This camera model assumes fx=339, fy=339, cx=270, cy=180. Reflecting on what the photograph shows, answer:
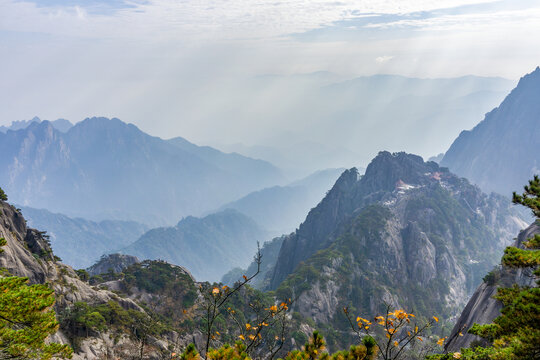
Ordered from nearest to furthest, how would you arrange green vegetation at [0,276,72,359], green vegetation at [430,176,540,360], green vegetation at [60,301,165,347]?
green vegetation at [430,176,540,360] → green vegetation at [0,276,72,359] → green vegetation at [60,301,165,347]

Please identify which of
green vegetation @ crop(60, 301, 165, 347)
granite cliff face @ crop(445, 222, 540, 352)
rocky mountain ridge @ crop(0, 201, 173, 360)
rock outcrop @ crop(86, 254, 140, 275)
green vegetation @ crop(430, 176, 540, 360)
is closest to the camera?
green vegetation @ crop(430, 176, 540, 360)

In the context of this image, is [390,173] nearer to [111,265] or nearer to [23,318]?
[111,265]

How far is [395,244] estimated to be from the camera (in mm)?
121250

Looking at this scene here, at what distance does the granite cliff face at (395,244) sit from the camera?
99.6 m

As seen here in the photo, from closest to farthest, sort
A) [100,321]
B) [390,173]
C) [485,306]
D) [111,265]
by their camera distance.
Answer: [100,321] < [485,306] < [111,265] < [390,173]

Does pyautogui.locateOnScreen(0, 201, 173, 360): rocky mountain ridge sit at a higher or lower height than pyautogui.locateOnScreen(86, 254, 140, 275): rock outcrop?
higher

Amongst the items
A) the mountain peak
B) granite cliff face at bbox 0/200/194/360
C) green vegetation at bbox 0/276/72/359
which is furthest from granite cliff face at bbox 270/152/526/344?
green vegetation at bbox 0/276/72/359

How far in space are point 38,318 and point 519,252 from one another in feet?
67.7

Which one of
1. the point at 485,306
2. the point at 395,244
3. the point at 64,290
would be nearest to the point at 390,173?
the point at 395,244

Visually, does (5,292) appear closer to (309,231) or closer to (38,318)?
(38,318)

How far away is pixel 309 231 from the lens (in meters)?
153

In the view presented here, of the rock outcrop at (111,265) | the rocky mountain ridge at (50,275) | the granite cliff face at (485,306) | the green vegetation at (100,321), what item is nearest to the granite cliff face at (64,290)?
the rocky mountain ridge at (50,275)

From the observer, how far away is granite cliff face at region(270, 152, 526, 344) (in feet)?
327

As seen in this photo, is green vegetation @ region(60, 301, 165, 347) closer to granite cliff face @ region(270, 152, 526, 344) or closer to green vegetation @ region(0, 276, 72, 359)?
green vegetation @ region(0, 276, 72, 359)
